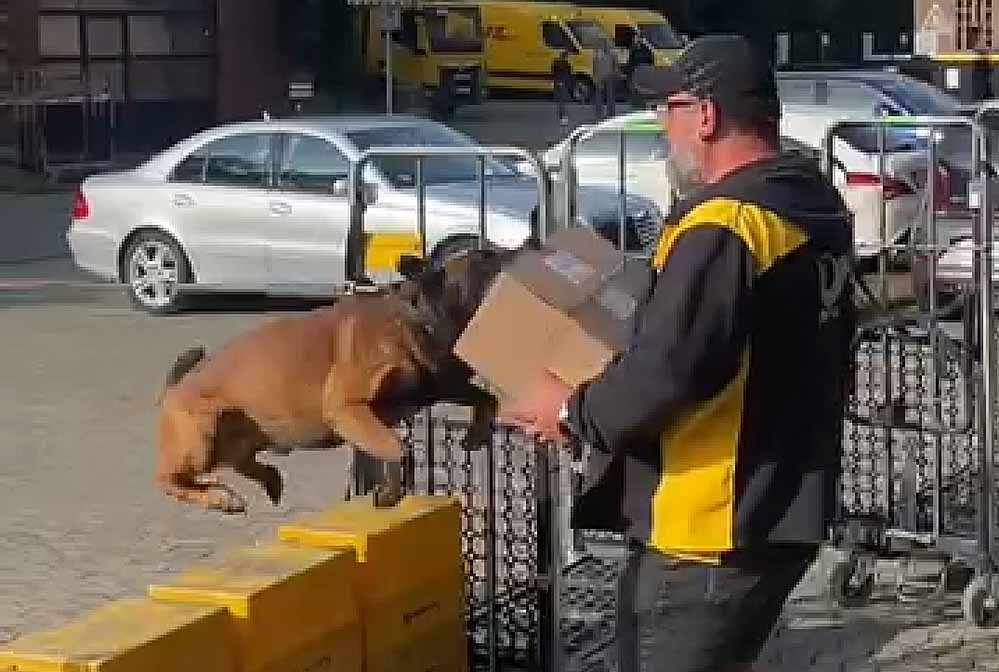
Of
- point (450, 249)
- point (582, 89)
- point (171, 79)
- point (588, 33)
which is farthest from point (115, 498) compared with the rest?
point (588, 33)

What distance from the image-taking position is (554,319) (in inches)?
179

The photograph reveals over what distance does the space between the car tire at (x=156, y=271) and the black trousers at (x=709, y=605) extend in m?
12.3

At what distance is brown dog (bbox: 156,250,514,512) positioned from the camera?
5441 millimetres

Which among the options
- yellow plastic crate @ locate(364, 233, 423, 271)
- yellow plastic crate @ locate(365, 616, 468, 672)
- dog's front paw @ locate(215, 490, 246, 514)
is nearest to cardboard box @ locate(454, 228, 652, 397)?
dog's front paw @ locate(215, 490, 246, 514)

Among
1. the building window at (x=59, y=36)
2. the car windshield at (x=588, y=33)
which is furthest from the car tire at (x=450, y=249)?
the car windshield at (x=588, y=33)

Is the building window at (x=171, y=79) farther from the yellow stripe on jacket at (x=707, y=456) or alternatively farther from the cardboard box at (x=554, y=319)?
the yellow stripe on jacket at (x=707, y=456)

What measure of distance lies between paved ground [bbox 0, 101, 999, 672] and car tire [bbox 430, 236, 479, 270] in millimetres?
1724

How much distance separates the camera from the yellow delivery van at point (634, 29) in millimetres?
46844

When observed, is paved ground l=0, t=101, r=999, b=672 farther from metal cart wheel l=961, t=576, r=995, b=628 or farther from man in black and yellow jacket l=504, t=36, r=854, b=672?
man in black and yellow jacket l=504, t=36, r=854, b=672

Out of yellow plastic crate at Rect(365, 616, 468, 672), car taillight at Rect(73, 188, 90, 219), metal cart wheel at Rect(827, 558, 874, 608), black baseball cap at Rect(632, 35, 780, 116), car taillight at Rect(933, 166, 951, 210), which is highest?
black baseball cap at Rect(632, 35, 780, 116)

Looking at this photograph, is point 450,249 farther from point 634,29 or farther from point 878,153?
point 634,29

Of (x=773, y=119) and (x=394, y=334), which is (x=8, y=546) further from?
(x=773, y=119)

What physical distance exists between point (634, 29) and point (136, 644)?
143 ft

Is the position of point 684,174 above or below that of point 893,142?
above
